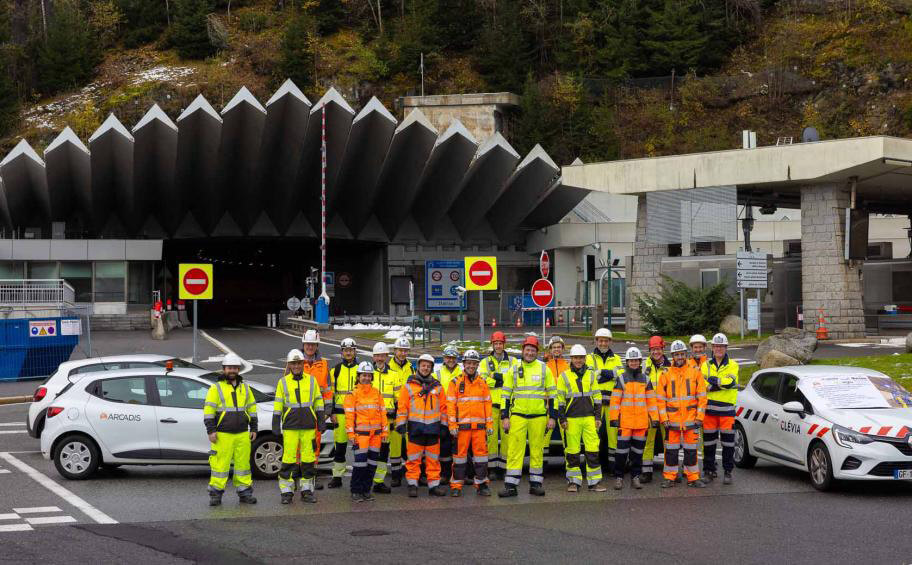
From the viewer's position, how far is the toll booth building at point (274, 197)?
163 feet

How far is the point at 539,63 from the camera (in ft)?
282

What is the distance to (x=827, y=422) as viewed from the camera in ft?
41.8

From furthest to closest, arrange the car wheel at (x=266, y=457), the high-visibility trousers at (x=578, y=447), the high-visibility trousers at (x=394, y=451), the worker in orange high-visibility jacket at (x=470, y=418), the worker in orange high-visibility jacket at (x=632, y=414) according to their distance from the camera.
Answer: the car wheel at (x=266, y=457) < the high-visibility trousers at (x=394, y=451) < the worker in orange high-visibility jacket at (x=632, y=414) < the high-visibility trousers at (x=578, y=447) < the worker in orange high-visibility jacket at (x=470, y=418)

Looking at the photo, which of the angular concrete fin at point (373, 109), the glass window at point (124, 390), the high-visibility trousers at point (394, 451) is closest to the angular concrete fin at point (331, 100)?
the angular concrete fin at point (373, 109)

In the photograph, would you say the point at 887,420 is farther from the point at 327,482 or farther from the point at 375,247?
the point at 375,247

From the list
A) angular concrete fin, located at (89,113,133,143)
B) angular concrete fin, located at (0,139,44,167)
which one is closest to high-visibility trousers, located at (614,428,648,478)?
angular concrete fin, located at (89,113,133,143)

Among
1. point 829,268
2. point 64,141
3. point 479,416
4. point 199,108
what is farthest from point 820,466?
point 64,141

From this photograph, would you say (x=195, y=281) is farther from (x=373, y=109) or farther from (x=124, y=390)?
(x=373, y=109)

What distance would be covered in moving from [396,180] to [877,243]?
25369mm

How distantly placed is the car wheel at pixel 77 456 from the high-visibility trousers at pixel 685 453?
7.52 meters

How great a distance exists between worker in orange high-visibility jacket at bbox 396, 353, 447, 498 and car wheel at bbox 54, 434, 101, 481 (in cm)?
433

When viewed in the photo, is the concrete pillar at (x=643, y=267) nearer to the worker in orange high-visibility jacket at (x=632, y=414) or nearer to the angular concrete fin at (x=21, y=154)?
the worker in orange high-visibility jacket at (x=632, y=414)

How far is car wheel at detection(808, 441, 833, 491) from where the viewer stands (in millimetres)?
12555

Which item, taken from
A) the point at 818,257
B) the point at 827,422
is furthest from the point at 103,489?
the point at 818,257
